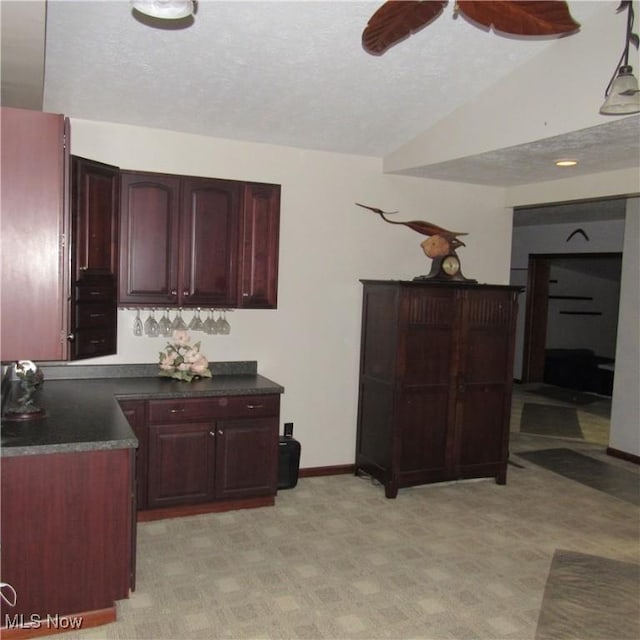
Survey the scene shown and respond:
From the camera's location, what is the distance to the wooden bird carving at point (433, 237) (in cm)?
471

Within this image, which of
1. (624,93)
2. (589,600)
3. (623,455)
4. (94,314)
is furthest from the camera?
(623,455)

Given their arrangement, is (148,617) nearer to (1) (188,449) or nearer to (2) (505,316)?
(1) (188,449)

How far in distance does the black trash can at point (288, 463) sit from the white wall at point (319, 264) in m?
0.29

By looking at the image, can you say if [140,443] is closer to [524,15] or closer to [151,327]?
[151,327]

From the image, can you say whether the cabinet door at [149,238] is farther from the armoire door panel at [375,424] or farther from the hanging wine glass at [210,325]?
the armoire door panel at [375,424]

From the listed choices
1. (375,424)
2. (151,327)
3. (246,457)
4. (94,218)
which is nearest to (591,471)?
(375,424)

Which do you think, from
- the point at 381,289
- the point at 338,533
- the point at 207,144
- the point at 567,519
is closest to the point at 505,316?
the point at 381,289

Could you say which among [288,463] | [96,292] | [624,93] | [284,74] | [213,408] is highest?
[284,74]

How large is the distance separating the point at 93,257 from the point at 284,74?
1522 mm

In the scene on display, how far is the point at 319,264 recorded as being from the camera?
4.66 metres

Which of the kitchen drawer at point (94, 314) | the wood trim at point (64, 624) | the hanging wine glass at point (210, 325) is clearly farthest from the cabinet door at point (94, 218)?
the wood trim at point (64, 624)

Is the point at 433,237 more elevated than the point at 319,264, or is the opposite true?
the point at 433,237

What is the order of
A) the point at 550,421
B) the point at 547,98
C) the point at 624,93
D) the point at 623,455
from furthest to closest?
the point at 550,421 → the point at 623,455 → the point at 547,98 → the point at 624,93

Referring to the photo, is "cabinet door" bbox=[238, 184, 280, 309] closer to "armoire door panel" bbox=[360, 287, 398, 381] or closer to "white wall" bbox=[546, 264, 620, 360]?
"armoire door panel" bbox=[360, 287, 398, 381]
